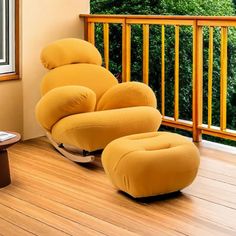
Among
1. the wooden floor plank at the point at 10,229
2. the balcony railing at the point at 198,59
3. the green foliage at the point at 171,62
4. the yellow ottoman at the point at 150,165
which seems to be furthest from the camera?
the green foliage at the point at 171,62

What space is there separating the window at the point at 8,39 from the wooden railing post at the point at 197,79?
1490 mm

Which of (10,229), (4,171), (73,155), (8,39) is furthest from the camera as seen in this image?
(8,39)

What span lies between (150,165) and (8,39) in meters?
2.01

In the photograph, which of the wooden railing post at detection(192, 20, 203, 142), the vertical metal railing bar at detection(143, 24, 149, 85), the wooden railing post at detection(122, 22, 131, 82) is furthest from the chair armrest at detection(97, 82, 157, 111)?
the wooden railing post at detection(122, 22, 131, 82)

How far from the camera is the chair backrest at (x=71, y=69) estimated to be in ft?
14.1

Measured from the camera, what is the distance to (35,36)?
4613 millimetres

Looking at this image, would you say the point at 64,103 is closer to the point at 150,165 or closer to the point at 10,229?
A: the point at 150,165

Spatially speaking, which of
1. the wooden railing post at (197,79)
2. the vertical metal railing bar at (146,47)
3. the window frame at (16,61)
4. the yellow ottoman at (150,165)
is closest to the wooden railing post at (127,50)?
the vertical metal railing bar at (146,47)

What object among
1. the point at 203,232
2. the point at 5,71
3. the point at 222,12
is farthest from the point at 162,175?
the point at 222,12

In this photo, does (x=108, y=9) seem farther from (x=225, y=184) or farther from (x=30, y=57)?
(x=225, y=184)

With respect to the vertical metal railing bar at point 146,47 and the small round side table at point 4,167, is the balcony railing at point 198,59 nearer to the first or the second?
the vertical metal railing bar at point 146,47

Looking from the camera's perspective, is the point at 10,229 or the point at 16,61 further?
the point at 16,61

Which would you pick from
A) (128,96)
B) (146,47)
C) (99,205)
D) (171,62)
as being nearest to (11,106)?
(128,96)

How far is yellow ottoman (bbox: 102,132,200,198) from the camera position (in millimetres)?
3066
